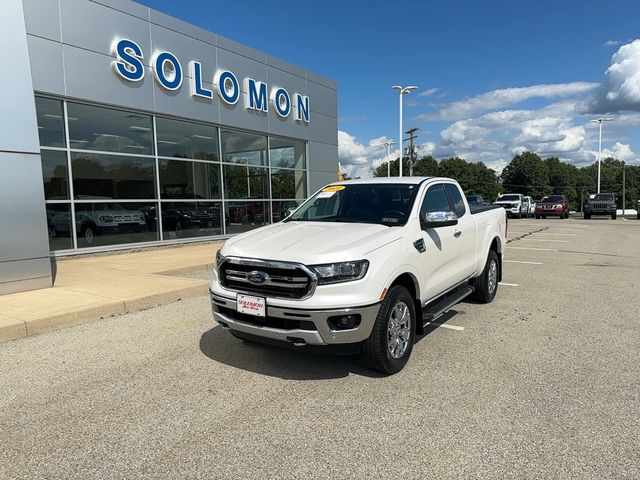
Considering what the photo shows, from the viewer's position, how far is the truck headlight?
3.72 meters

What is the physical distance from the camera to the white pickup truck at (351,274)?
372 cm

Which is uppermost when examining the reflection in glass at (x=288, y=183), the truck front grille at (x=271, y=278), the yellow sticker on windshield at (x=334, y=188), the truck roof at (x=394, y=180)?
the reflection in glass at (x=288, y=183)

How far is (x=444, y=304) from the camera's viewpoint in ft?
16.9

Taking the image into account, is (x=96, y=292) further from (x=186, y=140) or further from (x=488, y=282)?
(x=186, y=140)

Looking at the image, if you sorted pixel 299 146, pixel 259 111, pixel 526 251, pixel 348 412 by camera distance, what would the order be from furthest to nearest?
pixel 299 146 < pixel 259 111 < pixel 526 251 < pixel 348 412

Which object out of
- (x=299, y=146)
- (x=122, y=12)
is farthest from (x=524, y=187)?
(x=122, y=12)

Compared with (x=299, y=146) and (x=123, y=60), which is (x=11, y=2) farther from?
(x=299, y=146)

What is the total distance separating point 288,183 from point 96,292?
39.3ft

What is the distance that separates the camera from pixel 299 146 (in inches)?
746

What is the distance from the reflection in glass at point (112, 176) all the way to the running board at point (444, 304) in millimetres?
9804

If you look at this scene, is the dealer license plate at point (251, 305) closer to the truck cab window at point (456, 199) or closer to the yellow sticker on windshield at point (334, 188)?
the yellow sticker on windshield at point (334, 188)

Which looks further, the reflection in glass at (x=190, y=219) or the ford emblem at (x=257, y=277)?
the reflection in glass at (x=190, y=219)

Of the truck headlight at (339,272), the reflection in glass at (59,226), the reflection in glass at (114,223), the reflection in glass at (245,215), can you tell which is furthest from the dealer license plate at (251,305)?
the reflection in glass at (245,215)

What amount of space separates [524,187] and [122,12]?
11733 centimetres
